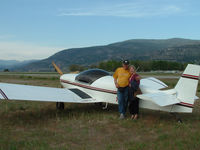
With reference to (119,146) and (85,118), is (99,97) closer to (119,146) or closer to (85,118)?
(85,118)

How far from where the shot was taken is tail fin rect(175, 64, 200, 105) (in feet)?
17.7

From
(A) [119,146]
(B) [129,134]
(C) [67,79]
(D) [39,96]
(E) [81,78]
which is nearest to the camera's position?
(A) [119,146]

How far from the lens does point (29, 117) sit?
6.59 m

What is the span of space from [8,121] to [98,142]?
3.00m

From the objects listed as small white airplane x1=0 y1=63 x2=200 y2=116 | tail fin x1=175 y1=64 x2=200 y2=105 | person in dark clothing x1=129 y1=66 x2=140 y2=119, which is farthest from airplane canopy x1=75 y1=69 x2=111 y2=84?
tail fin x1=175 y1=64 x2=200 y2=105

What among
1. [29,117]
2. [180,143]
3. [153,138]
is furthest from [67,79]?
[180,143]

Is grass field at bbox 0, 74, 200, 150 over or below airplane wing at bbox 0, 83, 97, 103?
below

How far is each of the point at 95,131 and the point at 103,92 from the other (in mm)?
2040

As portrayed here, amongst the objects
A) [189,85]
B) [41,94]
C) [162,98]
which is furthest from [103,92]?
[189,85]

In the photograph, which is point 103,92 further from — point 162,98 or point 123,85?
point 162,98

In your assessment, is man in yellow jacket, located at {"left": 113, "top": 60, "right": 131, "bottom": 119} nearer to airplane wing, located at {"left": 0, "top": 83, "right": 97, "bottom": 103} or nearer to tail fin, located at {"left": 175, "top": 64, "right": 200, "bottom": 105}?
airplane wing, located at {"left": 0, "top": 83, "right": 97, "bottom": 103}

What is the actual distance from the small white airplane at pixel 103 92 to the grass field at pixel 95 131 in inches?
20.4

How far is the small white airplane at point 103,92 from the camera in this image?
545 centimetres

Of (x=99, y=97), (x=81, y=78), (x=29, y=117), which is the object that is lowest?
(x=29, y=117)
